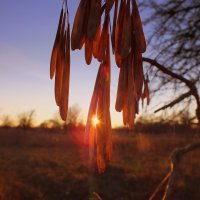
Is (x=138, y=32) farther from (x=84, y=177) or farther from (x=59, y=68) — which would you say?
(x=84, y=177)

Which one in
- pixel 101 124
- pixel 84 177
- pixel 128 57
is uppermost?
pixel 128 57

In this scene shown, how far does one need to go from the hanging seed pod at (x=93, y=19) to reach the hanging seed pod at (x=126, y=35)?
5 cm

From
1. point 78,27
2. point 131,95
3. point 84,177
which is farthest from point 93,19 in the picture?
point 84,177

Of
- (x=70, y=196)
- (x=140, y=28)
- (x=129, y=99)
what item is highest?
(x=140, y=28)

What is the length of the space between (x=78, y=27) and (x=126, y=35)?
8 cm

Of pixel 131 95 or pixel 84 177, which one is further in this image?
pixel 84 177

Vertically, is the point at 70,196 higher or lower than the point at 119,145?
lower

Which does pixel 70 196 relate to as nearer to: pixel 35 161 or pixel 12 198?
pixel 12 198

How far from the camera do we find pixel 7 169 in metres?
9.94

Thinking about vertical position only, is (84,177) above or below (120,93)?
below

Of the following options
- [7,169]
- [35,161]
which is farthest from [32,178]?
[35,161]

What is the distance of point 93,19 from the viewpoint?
64 cm

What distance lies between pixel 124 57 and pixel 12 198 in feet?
24.4

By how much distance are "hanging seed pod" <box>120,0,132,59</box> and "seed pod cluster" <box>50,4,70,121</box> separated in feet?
0.33
